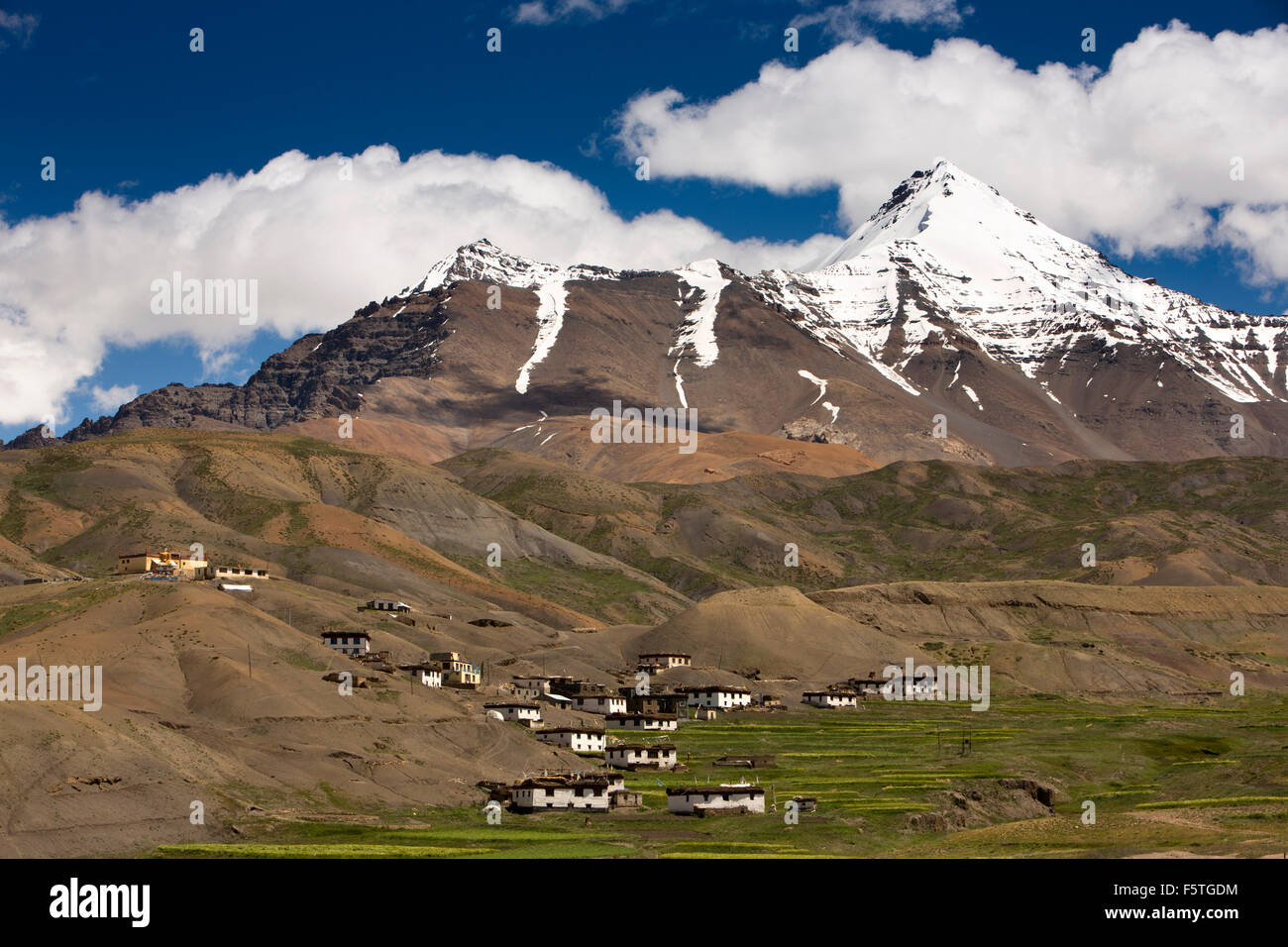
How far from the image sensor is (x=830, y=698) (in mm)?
169000

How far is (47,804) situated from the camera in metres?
85.9

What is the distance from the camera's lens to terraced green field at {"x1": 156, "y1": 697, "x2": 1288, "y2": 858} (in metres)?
81.8

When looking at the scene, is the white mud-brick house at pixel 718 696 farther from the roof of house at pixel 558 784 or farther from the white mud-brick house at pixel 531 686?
the roof of house at pixel 558 784

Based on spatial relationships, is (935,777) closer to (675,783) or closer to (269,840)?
(675,783)

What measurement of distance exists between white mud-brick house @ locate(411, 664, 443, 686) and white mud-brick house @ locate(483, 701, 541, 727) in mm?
10261

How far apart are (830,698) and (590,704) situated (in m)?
29.0

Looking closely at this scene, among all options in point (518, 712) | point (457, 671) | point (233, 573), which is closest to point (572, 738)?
point (518, 712)

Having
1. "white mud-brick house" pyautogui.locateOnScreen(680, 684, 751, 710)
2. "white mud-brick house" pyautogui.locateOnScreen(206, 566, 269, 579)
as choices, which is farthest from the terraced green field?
A: "white mud-brick house" pyautogui.locateOnScreen(206, 566, 269, 579)

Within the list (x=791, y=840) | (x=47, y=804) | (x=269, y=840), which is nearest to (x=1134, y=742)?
(x=791, y=840)

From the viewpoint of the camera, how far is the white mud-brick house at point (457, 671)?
15012 centimetres

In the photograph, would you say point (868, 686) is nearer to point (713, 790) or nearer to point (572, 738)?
point (572, 738)

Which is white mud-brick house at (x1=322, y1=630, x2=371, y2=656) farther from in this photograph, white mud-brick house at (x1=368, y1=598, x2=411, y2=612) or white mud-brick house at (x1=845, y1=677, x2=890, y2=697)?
white mud-brick house at (x1=845, y1=677, x2=890, y2=697)

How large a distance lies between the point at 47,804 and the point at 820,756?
63.7 m
